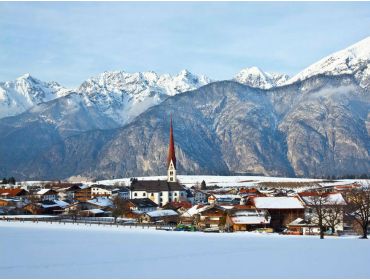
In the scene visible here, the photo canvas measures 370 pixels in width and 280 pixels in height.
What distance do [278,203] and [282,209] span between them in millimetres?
1317

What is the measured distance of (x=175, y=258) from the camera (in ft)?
130

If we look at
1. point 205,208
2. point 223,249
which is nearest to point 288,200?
point 205,208

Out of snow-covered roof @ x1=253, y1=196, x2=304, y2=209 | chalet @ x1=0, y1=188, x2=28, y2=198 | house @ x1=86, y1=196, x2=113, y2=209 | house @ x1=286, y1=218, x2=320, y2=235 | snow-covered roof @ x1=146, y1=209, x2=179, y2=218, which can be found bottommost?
house @ x1=286, y1=218, x2=320, y2=235

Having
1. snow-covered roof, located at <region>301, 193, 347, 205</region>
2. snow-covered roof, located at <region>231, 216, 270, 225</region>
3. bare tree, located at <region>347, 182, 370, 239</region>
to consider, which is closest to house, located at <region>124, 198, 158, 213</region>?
snow-covered roof, located at <region>231, 216, 270, 225</region>

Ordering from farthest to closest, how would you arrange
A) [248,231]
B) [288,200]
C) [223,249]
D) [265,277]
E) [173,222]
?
[173,222]
[288,200]
[248,231]
[223,249]
[265,277]

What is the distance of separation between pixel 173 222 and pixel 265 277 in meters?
59.5

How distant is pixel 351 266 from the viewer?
1395 inches

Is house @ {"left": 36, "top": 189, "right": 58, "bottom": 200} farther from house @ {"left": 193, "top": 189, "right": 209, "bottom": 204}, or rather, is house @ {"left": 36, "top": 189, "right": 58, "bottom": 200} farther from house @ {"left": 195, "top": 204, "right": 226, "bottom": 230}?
house @ {"left": 195, "top": 204, "right": 226, "bottom": 230}

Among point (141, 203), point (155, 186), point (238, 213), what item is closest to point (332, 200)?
point (238, 213)

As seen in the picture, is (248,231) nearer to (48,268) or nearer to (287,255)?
(287,255)

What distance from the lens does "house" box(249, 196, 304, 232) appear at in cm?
8138

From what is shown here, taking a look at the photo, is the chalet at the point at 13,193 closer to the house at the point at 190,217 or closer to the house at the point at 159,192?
the house at the point at 159,192

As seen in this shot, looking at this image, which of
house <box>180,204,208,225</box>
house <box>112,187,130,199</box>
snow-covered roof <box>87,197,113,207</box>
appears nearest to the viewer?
house <box>180,204,208,225</box>

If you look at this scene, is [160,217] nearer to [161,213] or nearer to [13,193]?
[161,213]
